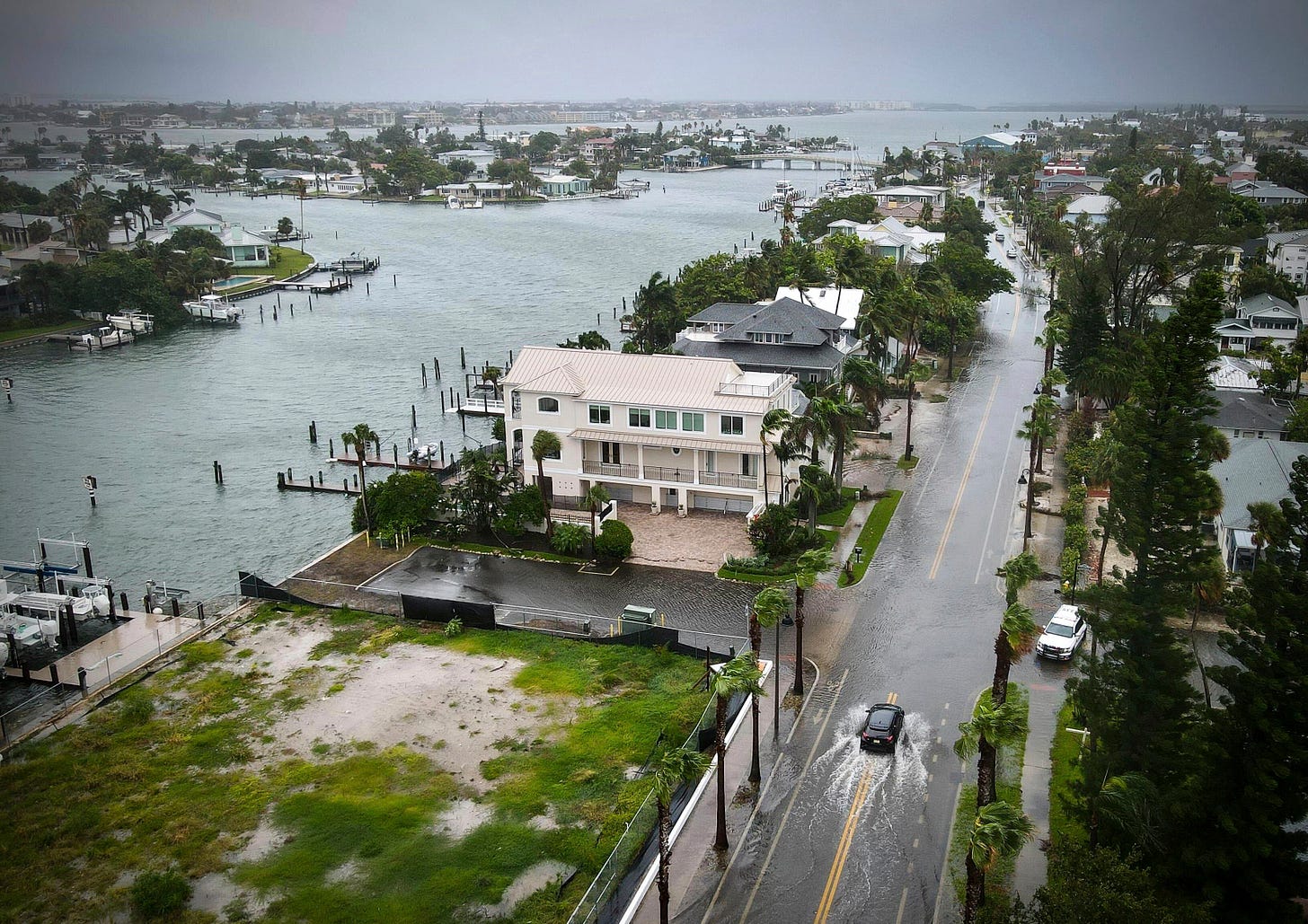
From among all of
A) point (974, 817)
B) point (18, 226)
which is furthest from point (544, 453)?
point (18, 226)

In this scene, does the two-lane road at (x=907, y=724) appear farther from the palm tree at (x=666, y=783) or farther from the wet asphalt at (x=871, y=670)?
the palm tree at (x=666, y=783)

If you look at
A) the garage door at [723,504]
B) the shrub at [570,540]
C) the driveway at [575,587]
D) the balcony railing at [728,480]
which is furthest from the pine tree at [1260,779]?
the garage door at [723,504]

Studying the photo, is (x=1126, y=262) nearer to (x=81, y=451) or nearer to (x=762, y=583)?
(x=762, y=583)

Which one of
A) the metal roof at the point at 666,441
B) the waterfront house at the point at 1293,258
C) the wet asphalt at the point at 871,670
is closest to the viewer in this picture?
the wet asphalt at the point at 871,670

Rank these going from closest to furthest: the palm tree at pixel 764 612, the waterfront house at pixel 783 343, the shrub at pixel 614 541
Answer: the palm tree at pixel 764 612, the shrub at pixel 614 541, the waterfront house at pixel 783 343

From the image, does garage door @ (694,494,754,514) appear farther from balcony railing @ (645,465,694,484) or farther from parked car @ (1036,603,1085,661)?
parked car @ (1036,603,1085,661)

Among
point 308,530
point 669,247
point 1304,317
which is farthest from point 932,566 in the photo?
point 669,247
